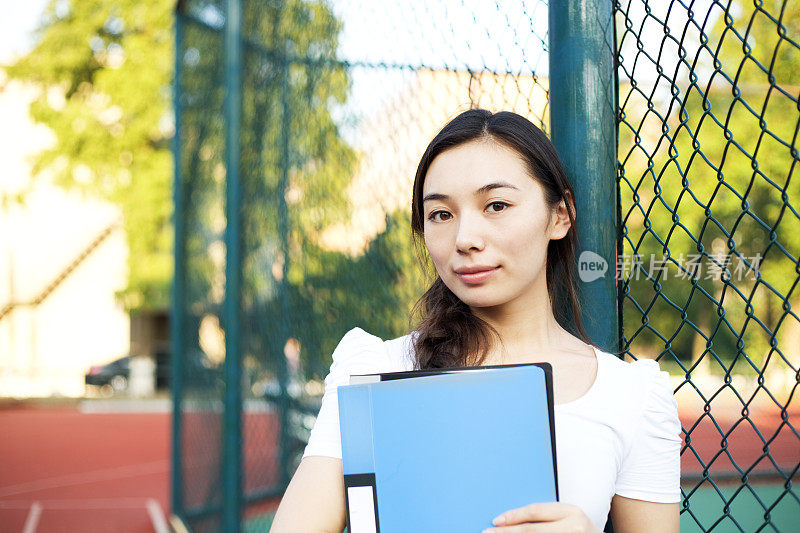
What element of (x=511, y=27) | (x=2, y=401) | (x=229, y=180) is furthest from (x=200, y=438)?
(x=2, y=401)

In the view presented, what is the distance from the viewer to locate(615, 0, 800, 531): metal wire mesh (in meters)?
1.23

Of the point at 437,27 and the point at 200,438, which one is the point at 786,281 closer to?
the point at 200,438

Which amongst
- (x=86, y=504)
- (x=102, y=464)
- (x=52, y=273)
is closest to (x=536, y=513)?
(x=86, y=504)

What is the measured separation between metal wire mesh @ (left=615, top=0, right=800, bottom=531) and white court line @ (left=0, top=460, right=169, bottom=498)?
669 centimetres

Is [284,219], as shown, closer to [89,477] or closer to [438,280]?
[438,280]

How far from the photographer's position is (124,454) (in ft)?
35.2

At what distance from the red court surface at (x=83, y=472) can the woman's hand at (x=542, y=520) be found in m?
5.91

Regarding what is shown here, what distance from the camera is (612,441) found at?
1.11m

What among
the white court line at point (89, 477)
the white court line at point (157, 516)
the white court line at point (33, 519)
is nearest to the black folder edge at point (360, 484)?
the white court line at point (157, 516)

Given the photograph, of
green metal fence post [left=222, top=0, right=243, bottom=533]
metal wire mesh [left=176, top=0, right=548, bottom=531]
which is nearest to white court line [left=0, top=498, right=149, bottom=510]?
metal wire mesh [left=176, top=0, right=548, bottom=531]

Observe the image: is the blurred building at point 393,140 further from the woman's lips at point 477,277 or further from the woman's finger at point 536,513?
the woman's finger at point 536,513

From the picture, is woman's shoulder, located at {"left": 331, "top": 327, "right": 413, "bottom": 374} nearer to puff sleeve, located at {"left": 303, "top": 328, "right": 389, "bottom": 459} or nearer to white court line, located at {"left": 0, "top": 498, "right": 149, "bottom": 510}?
puff sleeve, located at {"left": 303, "top": 328, "right": 389, "bottom": 459}

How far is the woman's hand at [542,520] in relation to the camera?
37.3 inches

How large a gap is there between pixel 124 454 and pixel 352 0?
9.57 meters
